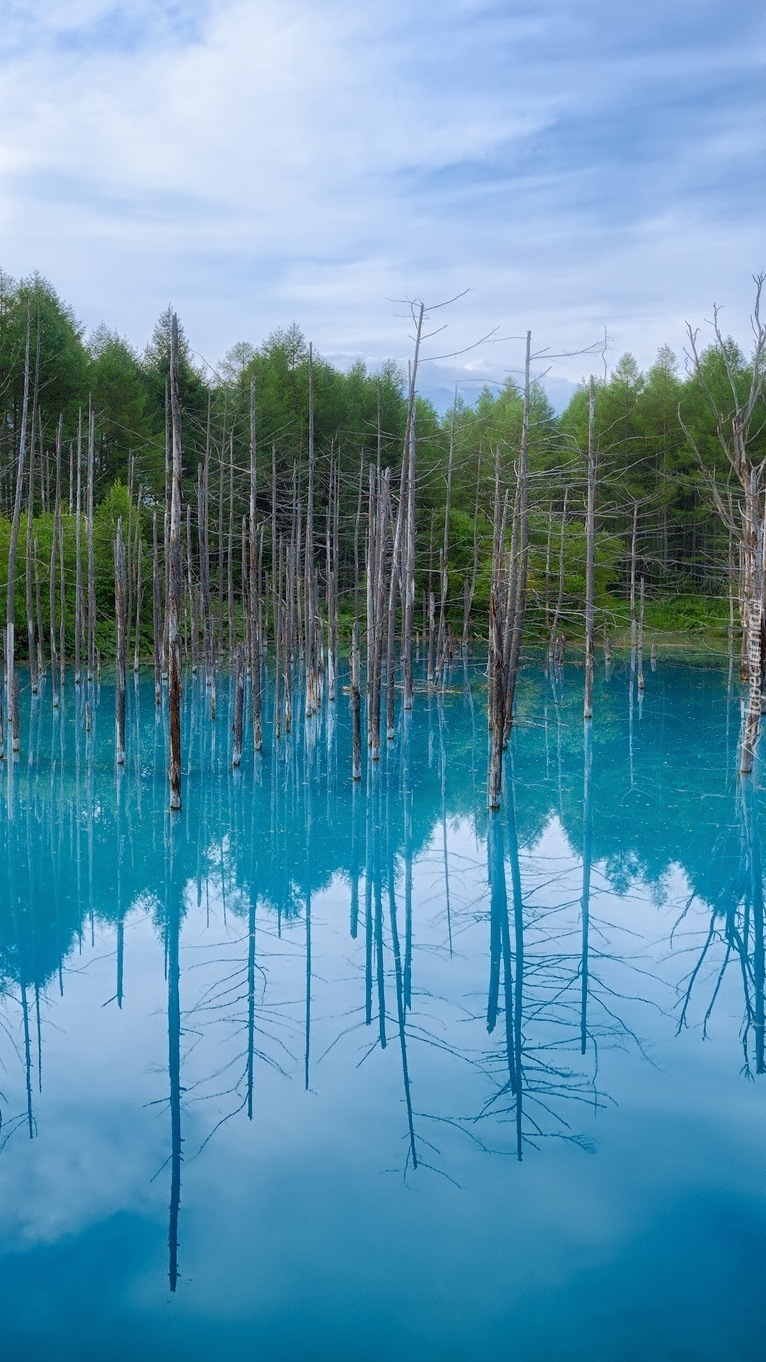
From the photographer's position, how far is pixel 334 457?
3089 cm

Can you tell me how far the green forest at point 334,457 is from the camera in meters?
25.7

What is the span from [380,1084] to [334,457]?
26.5m

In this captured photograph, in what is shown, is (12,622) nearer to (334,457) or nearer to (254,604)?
(254,604)

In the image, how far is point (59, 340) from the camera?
2844 cm

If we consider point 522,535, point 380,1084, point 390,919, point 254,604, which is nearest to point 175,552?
point 254,604

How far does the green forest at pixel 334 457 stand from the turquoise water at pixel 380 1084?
12.9m

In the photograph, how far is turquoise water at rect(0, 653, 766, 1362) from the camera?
13.6 ft

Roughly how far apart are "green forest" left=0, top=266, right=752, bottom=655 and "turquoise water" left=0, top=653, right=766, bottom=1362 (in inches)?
510

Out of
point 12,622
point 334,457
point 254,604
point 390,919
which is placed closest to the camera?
point 390,919

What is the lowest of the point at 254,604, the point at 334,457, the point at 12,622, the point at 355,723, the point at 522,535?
the point at 355,723

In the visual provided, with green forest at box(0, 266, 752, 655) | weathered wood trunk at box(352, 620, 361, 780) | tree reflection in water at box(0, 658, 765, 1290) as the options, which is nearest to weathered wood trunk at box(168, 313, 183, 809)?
tree reflection in water at box(0, 658, 765, 1290)

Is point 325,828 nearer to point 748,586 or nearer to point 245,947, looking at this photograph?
point 245,947

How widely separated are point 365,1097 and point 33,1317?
202cm

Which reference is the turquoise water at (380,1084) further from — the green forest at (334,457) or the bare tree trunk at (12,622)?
the green forest at (334,457)
